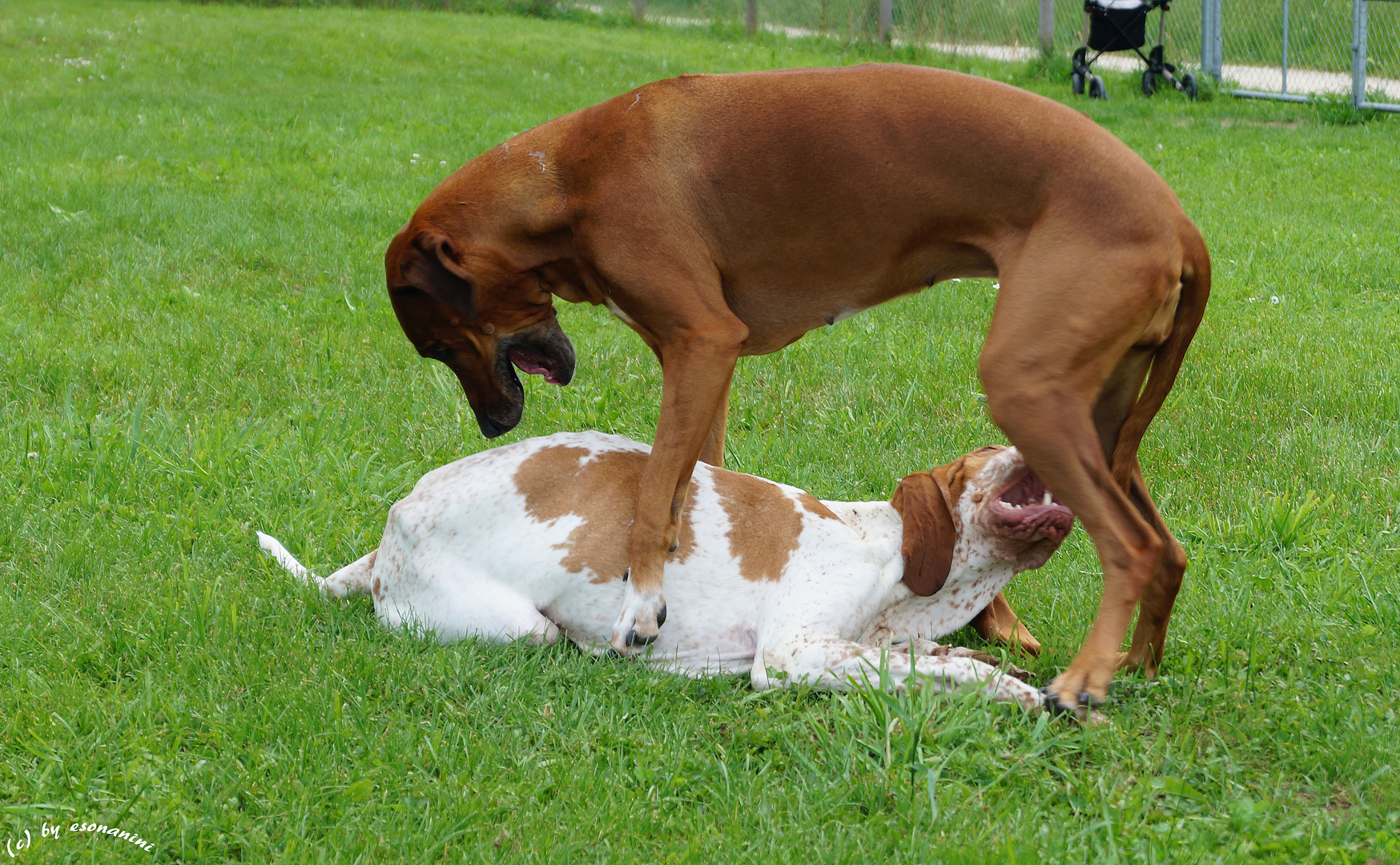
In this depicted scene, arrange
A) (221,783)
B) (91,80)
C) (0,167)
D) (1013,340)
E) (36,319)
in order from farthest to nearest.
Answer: (91,80) < (0,167) < (36,319) < (1013,340) < (221,783)

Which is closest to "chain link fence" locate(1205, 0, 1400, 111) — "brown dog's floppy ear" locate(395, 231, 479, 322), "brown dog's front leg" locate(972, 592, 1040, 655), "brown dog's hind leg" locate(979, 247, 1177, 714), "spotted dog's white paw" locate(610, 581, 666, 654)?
"brown dog's front leg" locate(972, 592, 1040, 655)

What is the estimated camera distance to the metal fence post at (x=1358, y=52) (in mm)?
12195

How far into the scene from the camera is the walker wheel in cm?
1397

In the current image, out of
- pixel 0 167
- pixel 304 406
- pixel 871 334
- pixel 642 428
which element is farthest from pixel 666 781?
pixel 0 167

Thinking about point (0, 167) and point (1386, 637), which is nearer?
point (1386, 637)

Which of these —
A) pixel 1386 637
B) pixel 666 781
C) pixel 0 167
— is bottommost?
pixel 1386 637

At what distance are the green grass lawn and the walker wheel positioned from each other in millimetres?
5429

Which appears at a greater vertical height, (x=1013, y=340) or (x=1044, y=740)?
(x=1013, y=340)

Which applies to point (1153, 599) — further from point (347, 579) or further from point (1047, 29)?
point (1047, 29)

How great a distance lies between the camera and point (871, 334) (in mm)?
6352

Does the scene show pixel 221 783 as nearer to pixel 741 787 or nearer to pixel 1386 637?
pixel 741 787

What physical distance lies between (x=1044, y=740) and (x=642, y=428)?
102 inches

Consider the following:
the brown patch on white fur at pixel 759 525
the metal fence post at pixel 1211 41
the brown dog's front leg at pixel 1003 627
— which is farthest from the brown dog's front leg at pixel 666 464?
the metal fence post at pixel 1211 41

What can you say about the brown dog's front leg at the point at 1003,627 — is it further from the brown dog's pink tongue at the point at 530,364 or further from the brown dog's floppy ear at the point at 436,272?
the brown dog's floppy ear at the point at 436,272
